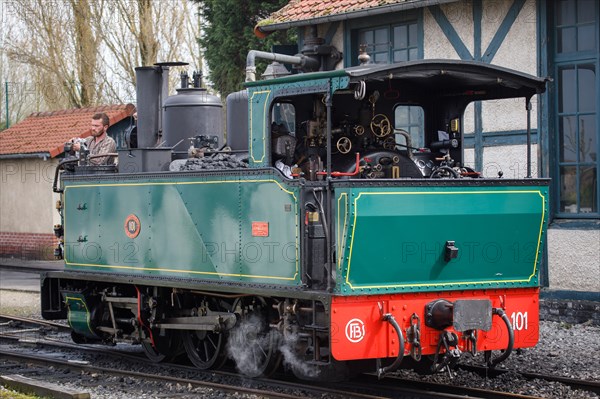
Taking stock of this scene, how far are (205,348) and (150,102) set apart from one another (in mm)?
3201

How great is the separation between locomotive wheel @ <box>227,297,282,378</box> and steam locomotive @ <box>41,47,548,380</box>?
0.02 m

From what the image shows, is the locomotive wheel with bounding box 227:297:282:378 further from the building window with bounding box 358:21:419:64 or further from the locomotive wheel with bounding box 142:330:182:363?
the building window with bounding box 358:21:419:64

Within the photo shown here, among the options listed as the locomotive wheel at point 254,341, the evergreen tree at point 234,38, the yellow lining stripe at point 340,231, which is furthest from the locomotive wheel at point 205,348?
the evergreen tree at point 234,38

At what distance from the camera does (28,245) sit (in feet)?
88.7

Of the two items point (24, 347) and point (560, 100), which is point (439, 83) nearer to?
point (560, 100)

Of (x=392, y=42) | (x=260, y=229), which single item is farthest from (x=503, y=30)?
(x=260, y=229)

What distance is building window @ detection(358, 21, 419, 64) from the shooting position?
1614 cm

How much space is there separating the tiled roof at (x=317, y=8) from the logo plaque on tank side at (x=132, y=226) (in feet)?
20.9

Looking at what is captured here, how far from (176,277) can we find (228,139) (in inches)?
66.9

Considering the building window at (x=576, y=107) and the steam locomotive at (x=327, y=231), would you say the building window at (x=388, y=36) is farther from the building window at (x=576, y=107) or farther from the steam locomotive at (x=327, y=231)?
the steam locomotive at (x=327, y=231)

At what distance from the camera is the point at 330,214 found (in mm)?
8539

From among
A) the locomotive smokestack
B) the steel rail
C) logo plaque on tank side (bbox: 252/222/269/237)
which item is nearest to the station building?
the locomotive smokestack

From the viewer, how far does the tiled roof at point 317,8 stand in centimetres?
1603

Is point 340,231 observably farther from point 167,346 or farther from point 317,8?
point 317,8
